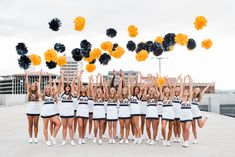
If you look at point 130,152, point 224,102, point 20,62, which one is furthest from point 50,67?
point 224,102

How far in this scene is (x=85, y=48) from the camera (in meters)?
10.8

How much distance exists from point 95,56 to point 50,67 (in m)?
1.38

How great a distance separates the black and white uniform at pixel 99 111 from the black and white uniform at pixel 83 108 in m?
0.22

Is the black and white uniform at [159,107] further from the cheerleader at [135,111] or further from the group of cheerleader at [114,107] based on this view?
the cheerleader at [135,111]

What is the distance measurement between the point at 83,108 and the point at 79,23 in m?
2.59

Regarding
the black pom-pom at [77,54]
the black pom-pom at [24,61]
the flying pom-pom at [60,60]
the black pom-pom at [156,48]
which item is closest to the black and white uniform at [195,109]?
the black pom-pom at [156,48]

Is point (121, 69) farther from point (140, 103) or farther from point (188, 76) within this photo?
point (188, 76)

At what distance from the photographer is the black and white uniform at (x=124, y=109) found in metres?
9.69

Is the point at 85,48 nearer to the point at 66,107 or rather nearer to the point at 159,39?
the point at 66,107

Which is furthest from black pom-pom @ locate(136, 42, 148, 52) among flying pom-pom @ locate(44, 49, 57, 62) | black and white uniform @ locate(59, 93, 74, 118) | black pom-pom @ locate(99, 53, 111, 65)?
black and white uniform @ locate(59, 93, 74, 118)

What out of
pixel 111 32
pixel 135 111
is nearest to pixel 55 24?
pixel 111 32

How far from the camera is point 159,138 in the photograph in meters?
11.0

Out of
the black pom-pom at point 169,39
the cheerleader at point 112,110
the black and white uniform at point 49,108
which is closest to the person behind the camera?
the black and white uniform at point 49,108

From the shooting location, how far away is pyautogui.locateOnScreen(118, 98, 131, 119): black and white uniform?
969cm
